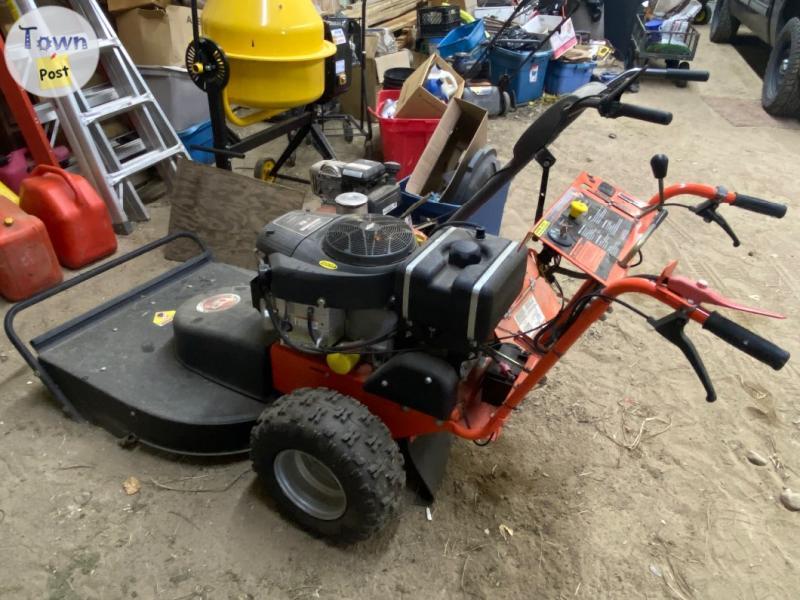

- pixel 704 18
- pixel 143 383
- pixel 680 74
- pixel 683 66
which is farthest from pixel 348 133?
pixel 704 18

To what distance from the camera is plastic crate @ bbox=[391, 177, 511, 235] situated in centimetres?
241

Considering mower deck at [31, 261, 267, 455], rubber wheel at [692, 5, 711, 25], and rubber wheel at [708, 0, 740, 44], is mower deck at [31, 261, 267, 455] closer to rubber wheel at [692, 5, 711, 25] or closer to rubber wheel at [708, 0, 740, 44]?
rubber wheel at [708, 0, 740, 44]

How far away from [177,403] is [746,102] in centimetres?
562

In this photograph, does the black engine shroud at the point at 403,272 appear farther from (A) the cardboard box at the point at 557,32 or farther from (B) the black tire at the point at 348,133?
(A) the cardboard box at the point at 557,32

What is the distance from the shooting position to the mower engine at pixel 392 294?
4.07 feet

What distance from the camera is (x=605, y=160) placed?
4.02 metres

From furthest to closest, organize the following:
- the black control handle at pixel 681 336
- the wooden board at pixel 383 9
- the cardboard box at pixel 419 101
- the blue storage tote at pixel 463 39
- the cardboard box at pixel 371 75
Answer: the wooden board at pixel 383 9, the blue storage tote at pixel 463 39, the cardboard box at pixel 371 75, the cardboard box at pixel 419 101, the black control handle at pixel 681 336

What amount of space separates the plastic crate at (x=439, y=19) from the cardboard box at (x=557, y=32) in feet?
2.19

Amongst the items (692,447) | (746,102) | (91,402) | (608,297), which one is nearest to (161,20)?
(91,402)

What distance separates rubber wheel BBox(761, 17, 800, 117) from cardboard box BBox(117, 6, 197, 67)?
177 inches

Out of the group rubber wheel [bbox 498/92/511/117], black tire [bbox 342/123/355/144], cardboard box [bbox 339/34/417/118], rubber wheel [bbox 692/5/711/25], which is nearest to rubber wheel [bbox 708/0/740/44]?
rubber wheel [bbox 692/5/711/25]

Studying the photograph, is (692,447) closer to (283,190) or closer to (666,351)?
(666,351)

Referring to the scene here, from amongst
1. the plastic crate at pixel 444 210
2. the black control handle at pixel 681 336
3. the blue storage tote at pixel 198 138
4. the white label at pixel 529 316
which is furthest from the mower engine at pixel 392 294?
the blue storage tote at pixel 198 138

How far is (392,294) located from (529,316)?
0.46 metres
